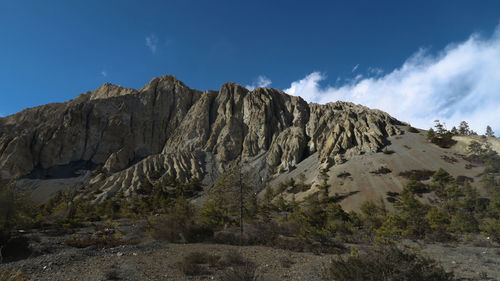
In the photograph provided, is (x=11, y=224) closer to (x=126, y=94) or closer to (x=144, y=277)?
(x=144, y=277)

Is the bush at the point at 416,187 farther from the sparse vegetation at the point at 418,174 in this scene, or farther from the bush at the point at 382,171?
the bush at the point at 382,171

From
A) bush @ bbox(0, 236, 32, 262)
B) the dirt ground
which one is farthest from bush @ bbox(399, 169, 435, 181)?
bush @ bbox(0, 236, 32, 262)

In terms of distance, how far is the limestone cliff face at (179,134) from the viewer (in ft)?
257

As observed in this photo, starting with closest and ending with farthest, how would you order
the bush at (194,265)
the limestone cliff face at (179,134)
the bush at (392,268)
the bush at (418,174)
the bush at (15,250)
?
the bush at (392,268), the bush at (194,265), the bush at (15,250), the bush at (418,174), the limestone cliff face at (179,134)

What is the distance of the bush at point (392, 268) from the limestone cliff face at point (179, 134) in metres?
64.8

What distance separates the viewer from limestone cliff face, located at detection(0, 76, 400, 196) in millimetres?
78312

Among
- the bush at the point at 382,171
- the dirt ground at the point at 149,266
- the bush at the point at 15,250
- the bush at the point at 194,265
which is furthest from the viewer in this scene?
the bush at the point at 382,171

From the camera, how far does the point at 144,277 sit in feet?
30.2

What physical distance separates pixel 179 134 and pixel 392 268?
103767 millimetres

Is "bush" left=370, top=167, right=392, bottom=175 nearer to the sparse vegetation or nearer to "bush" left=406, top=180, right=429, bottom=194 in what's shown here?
the sparse vegetation

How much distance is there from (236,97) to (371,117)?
6053 cm

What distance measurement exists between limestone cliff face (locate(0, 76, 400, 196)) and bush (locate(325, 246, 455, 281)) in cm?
6479

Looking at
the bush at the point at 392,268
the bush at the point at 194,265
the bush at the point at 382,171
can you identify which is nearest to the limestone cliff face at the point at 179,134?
the bush at the point at 382,171

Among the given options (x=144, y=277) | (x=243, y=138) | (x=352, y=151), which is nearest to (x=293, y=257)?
(x=144, y=277)
